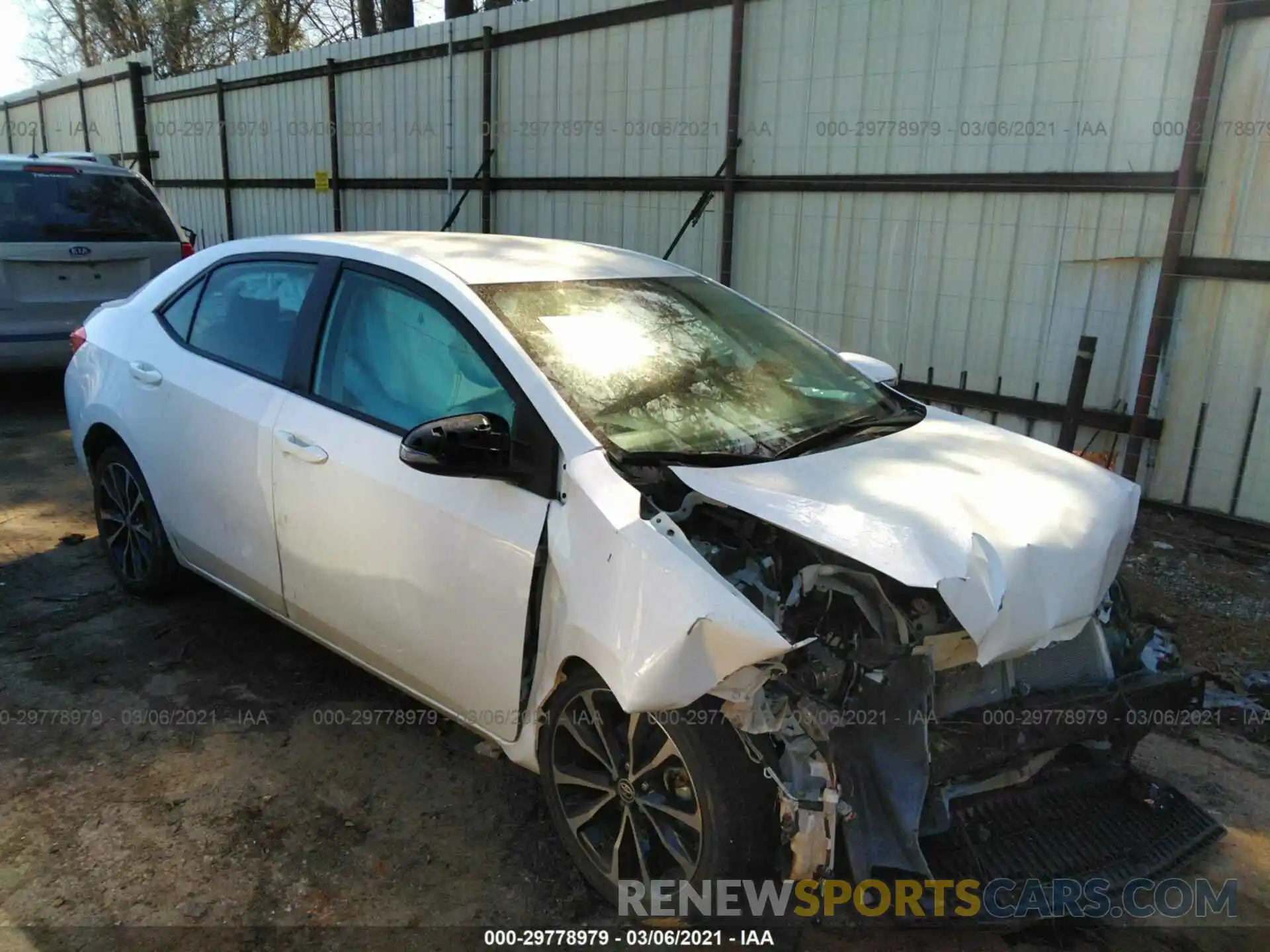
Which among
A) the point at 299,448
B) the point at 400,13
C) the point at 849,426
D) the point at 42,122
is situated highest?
the point at 400,13

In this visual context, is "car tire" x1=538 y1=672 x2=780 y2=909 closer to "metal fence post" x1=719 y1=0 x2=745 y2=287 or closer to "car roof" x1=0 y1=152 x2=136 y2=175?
"metal fence post" x1=719 y1=0 x2=745 y2=287

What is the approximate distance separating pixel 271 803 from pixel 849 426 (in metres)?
2.17

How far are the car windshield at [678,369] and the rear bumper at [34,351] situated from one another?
5.73m

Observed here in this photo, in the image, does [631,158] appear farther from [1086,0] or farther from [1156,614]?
[1156,614]

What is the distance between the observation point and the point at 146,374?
13.3ft

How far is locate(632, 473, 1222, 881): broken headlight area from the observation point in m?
2.29

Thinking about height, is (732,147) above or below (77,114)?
below

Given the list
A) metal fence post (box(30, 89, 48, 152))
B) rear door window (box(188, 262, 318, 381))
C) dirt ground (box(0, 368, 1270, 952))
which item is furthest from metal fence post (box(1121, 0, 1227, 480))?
metal fence post (box(30, 89, 48, 152))

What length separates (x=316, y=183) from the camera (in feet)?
39.0

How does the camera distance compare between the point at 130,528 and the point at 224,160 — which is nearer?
the point at 130,528

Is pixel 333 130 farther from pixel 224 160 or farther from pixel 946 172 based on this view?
pixel 946 172

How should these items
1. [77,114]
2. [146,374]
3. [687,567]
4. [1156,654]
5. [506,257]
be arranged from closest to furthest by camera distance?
[687,567] < [1156,654] < [506,257] < [146,374] < [77,114]

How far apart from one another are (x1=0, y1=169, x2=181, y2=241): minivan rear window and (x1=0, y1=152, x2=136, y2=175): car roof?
4 cm

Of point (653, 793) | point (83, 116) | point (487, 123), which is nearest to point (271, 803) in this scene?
point (653, 793)
